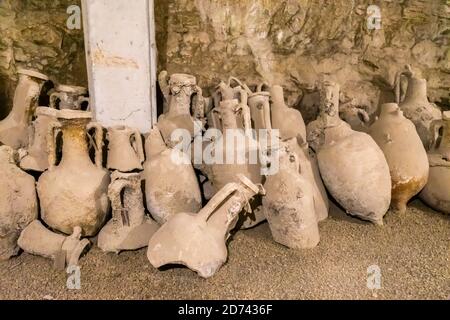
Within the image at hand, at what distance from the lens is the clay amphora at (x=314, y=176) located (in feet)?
7.87

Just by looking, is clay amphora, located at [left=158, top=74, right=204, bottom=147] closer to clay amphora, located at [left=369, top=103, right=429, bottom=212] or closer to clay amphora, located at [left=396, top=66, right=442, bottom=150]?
clay amphora, located at [left=369, top=103, right=429, bottom=212]

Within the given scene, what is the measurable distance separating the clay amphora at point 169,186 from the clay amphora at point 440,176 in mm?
1484

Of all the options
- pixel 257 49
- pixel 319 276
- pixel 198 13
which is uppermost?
pixel 198 13

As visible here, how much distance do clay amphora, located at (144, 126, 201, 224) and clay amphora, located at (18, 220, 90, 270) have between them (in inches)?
16.1

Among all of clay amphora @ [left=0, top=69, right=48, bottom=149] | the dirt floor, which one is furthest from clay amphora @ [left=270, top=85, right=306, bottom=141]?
clay amphora @ [left=0, top=69, right=48, bottom=149]

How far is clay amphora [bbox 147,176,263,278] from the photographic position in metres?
1.81

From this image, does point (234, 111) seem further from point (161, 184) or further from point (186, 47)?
point (186, 47)

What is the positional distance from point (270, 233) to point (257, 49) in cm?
144

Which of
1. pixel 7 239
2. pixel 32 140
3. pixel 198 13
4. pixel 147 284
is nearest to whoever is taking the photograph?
pixel 147 284

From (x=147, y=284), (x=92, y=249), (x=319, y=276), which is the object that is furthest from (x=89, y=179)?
(x=319, y=276)

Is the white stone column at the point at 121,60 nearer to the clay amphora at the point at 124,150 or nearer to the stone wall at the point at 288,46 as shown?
the clay amphora at the point at 124,150

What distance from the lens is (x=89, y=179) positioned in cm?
211

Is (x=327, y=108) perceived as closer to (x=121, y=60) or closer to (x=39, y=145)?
(x=121, y=60)

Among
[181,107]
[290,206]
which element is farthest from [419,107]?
[181,107]
